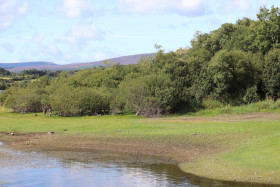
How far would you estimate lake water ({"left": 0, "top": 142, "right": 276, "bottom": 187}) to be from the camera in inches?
822

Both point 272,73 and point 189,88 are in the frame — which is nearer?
point 272,73

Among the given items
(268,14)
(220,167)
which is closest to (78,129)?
(220,167)

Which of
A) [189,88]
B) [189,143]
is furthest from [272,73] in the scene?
[189,143]

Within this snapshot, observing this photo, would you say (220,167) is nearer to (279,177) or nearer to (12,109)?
(279,177)

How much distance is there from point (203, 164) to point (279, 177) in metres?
5.80

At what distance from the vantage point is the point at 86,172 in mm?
23750

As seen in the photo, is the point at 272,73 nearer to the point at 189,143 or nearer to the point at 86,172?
the point at 189,143

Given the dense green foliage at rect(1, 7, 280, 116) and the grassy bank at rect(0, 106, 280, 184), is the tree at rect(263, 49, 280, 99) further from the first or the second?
the grassy bank at rect(0, 106, 280, 184)

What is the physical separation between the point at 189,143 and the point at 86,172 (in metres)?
11.5

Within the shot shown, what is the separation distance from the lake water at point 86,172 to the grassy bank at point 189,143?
1.84 m

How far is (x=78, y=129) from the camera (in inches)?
1710

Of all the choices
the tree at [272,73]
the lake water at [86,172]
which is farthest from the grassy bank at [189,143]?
the tree at [272,73]

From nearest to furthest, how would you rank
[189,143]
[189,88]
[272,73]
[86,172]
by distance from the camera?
[86,172] < [189,143] < [272,73] < [189,88]

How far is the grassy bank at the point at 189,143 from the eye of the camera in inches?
885
